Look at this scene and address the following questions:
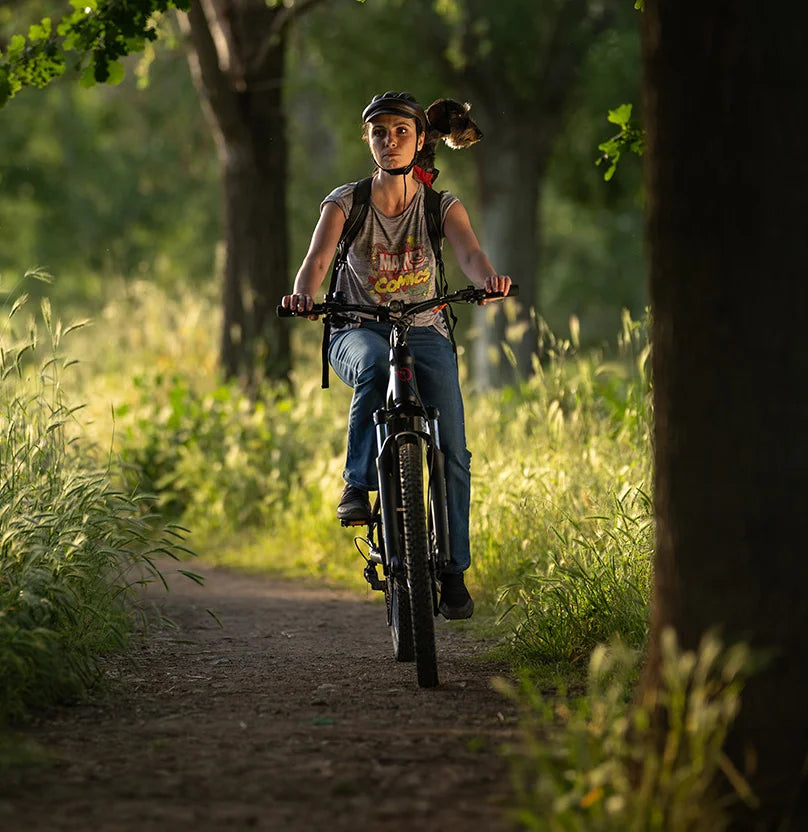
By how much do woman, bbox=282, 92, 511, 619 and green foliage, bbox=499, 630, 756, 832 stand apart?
2.03m

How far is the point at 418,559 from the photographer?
5.23 meters

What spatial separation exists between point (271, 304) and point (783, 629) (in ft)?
33.3

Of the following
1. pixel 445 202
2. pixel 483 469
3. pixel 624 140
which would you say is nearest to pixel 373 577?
pixel 445 202

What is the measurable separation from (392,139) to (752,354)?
107 inches

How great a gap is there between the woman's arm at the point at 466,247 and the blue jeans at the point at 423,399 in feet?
0.96

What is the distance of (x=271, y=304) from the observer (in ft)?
43.8

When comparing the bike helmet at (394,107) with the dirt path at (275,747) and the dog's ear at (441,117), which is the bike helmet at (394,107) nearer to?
the dog's ear at (441,117)

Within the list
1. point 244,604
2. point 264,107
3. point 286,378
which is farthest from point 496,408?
point 264,107

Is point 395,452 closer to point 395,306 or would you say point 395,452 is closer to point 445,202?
point 395,306

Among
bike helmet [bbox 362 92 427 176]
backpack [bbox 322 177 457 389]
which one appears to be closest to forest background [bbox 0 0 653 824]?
backpack [bbox 322 177 457 389]

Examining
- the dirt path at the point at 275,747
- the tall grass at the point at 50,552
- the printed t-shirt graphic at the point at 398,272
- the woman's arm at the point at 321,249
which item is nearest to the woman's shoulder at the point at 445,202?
the printed t-shirt graphic at the point at 398,272

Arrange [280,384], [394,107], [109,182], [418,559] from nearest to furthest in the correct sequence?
1. [418,559]
2. [394,107]
3. [280,384]
4. [109,182]

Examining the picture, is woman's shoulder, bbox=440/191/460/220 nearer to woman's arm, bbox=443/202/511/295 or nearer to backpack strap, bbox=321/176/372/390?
woman's arm, bbox=443/202/511/295

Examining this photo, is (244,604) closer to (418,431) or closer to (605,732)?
(418,431)
